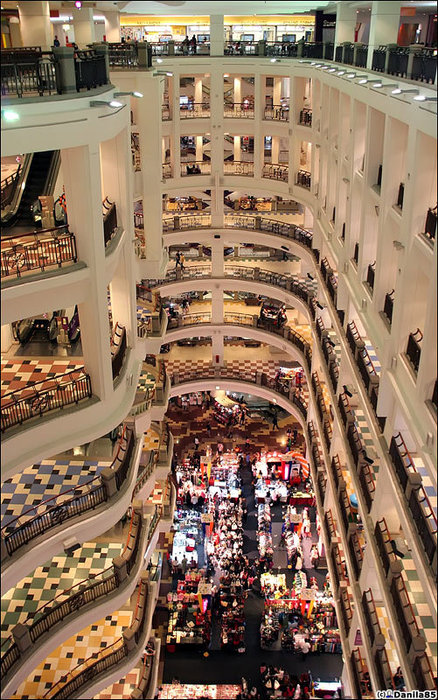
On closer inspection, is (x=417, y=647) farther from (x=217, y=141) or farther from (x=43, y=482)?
(x=217, y=141)

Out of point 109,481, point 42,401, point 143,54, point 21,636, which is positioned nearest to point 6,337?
point 109,481

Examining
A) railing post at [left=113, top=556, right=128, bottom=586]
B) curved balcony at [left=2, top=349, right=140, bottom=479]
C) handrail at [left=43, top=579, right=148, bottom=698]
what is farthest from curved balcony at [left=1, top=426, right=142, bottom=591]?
handrail at [left=43, top=579, right=148, bottom=698]

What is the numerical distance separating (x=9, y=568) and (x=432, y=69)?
432 inches

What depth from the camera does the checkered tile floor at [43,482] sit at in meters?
14.2

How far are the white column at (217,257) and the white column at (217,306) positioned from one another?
2.82 ft

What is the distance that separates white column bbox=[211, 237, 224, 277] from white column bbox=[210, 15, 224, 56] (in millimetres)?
7890

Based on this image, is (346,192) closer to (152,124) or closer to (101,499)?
(152,124)

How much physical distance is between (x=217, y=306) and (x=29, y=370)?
16.6 metres

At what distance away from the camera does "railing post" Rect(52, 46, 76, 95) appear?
30.5 ft

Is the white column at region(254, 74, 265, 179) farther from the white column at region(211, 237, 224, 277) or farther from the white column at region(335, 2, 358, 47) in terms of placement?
the white column at region(335, 2, 358, 47)

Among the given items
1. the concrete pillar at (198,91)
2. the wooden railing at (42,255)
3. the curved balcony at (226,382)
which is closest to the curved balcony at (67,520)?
the wooden railing at (42,255)

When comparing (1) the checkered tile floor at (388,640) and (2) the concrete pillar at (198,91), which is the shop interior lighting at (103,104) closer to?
(1) the checkered tile floor at (388,640)

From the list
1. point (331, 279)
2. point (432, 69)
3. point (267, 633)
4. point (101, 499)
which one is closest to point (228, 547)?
point (267, 633)

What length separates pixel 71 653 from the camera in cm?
1567
